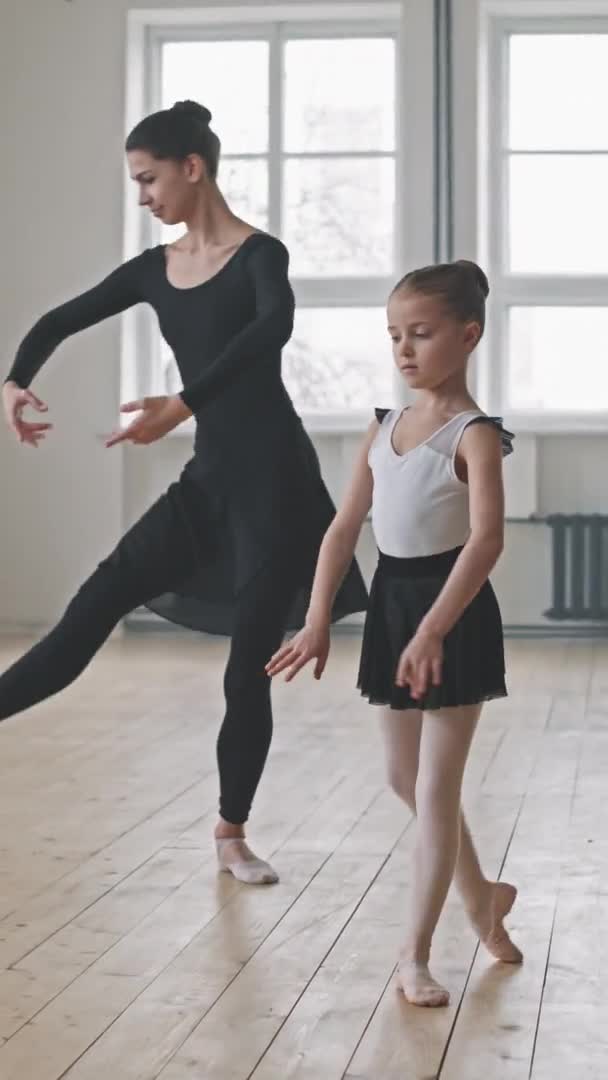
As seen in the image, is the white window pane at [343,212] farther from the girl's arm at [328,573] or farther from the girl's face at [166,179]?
the girl's arm at [328,573]

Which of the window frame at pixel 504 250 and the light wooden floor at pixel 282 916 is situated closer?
the light wooden floor at pixel 282 916

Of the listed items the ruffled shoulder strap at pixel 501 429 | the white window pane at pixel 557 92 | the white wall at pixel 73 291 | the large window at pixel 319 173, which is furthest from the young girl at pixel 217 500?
the white window pane at pixel 557 92

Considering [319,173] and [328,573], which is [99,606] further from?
[319,173]

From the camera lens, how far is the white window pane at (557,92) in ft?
24.5

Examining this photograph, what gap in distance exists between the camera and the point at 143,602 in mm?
2908

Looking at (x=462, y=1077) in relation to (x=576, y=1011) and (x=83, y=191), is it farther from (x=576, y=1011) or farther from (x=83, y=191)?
(x=83, y=191)

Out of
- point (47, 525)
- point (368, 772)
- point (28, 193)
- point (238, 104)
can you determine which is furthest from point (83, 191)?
point (368, 772)

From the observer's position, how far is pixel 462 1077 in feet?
6.19

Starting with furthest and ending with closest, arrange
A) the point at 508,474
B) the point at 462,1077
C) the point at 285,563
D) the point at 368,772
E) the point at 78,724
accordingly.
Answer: the point at 508,474
the point at 78,724
the point at 368,772
the point at 285,563
the point at 462,1077

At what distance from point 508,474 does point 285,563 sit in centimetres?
452

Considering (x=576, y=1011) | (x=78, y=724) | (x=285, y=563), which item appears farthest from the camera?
(x=78, y=724)

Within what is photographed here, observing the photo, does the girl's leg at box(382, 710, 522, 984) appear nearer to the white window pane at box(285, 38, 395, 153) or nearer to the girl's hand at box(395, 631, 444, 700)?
the girl's hand at box(395, 631, 444, 700)

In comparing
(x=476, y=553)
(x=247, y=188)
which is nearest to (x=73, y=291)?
(x=247, y=188)

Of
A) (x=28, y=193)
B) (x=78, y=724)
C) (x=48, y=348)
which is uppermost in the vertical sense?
(x=28, y=193)
